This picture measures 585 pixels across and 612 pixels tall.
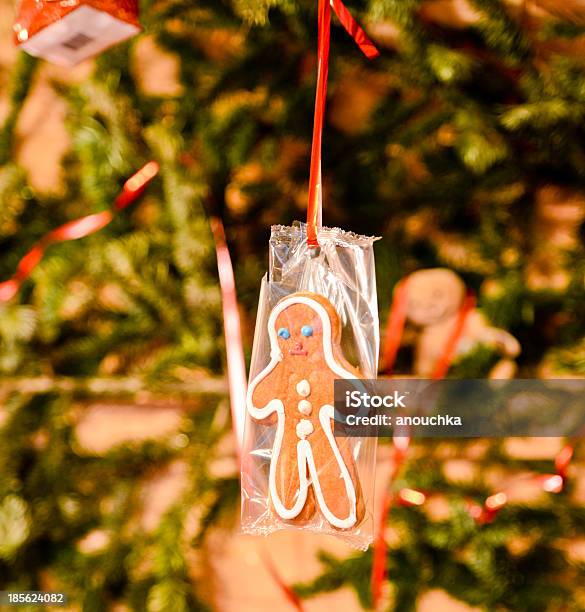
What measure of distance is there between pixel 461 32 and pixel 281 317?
0.53m

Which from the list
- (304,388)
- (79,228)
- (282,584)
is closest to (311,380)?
(304,388)

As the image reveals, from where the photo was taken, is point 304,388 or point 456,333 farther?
point 456,333

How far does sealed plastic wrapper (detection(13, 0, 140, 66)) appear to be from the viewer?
2.14ft

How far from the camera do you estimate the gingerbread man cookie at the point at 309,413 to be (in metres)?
0.62

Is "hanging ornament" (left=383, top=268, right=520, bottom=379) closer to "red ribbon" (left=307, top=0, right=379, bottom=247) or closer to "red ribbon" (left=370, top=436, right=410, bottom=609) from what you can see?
"red ribbon" (left=370, top=436, right=410, bottom=609)

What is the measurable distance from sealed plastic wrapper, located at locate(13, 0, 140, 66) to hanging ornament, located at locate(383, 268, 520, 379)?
46 centimetres

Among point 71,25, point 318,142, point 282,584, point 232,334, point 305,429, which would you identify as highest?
point 71,25

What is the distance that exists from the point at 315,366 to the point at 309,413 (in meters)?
0.05

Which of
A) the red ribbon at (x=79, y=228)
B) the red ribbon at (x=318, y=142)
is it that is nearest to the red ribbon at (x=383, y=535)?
the red ribbon at (x=318, y=142)

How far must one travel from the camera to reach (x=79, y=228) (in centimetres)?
95

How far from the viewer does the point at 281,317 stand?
2.08 feet

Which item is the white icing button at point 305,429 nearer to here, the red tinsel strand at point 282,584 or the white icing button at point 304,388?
the white icing button at point 304,388

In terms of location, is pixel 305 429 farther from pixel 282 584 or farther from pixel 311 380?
pixel 282 584

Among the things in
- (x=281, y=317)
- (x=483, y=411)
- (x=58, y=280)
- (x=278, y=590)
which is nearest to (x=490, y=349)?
(x=483, y=411)
